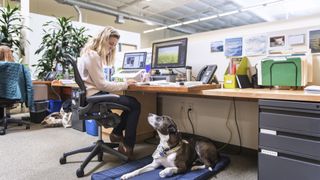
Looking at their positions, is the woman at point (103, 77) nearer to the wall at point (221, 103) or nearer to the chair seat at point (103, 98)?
the chair seat at point (103, 98)

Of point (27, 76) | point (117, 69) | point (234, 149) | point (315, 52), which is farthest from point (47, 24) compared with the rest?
point (315, 52)

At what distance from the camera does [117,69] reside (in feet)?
10.2

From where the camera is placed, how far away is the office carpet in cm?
169

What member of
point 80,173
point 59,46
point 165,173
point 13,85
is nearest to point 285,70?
point 165,173

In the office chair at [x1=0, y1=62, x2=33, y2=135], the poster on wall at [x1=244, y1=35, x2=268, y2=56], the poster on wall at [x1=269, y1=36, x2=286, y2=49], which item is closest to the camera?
the poster on wall at [x1=269, y1=36, x2=286, y2=49]

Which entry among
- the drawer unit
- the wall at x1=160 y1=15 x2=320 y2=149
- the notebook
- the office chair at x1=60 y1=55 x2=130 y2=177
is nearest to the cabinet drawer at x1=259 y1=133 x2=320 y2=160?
the drawer unit

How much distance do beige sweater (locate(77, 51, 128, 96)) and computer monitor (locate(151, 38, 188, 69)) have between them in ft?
2.43

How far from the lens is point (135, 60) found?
113 inches

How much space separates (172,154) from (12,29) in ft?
12.3

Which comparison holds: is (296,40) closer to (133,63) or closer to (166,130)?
(166,130)

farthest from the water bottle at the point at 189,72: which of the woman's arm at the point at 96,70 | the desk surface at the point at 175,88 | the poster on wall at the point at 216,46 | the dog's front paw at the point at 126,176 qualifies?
the dog's front paw at the point at 126,176

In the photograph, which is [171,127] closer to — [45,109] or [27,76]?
[27,76]

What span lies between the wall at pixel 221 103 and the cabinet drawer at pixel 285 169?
31.1 inches

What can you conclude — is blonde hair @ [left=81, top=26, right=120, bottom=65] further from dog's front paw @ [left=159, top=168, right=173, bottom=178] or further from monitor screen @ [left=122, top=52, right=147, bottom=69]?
dog's front paw @ [left=159, top=168, right=173, bottom=178]
